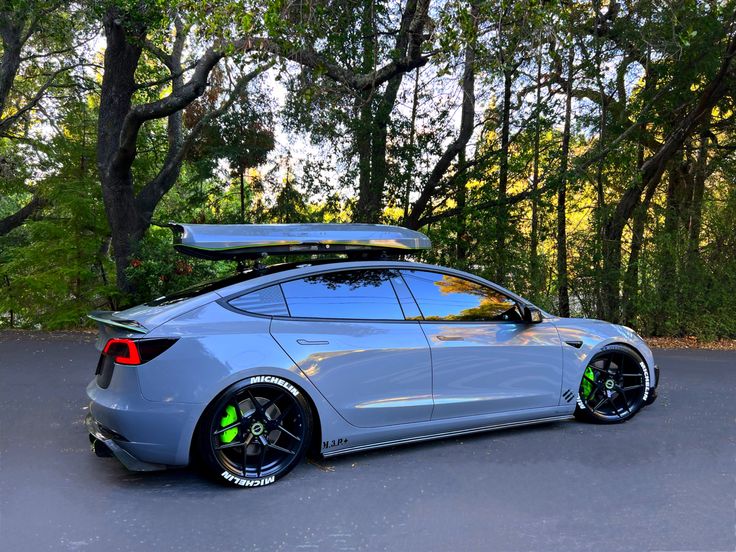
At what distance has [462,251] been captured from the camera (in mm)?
11562

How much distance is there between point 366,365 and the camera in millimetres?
3996

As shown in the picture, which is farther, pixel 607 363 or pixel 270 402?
pixel 607 363

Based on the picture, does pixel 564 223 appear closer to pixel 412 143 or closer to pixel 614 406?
pixel 412 143

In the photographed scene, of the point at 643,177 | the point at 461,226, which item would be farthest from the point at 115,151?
the point at 643,177

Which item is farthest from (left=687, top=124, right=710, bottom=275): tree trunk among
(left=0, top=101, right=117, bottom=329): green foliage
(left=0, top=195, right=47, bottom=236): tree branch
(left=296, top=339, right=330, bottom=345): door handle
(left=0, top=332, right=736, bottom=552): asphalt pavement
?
(left=0, top=195, right=47, bottom=236): tree branch

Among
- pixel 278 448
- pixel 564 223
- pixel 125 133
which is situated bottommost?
pixel 278 448

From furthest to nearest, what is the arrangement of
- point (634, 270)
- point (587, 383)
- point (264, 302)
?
point (634, 270)
point (587, 383)
point (264, 302)

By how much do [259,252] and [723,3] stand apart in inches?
A: 409

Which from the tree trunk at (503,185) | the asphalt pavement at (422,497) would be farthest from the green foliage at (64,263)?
the tree trunk at (503,185)

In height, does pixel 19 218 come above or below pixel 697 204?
above

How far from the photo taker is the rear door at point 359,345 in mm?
3879

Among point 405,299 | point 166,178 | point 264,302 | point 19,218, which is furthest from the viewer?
point 19,218

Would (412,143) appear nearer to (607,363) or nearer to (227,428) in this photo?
(607,363)

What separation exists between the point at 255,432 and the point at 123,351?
0.98m
